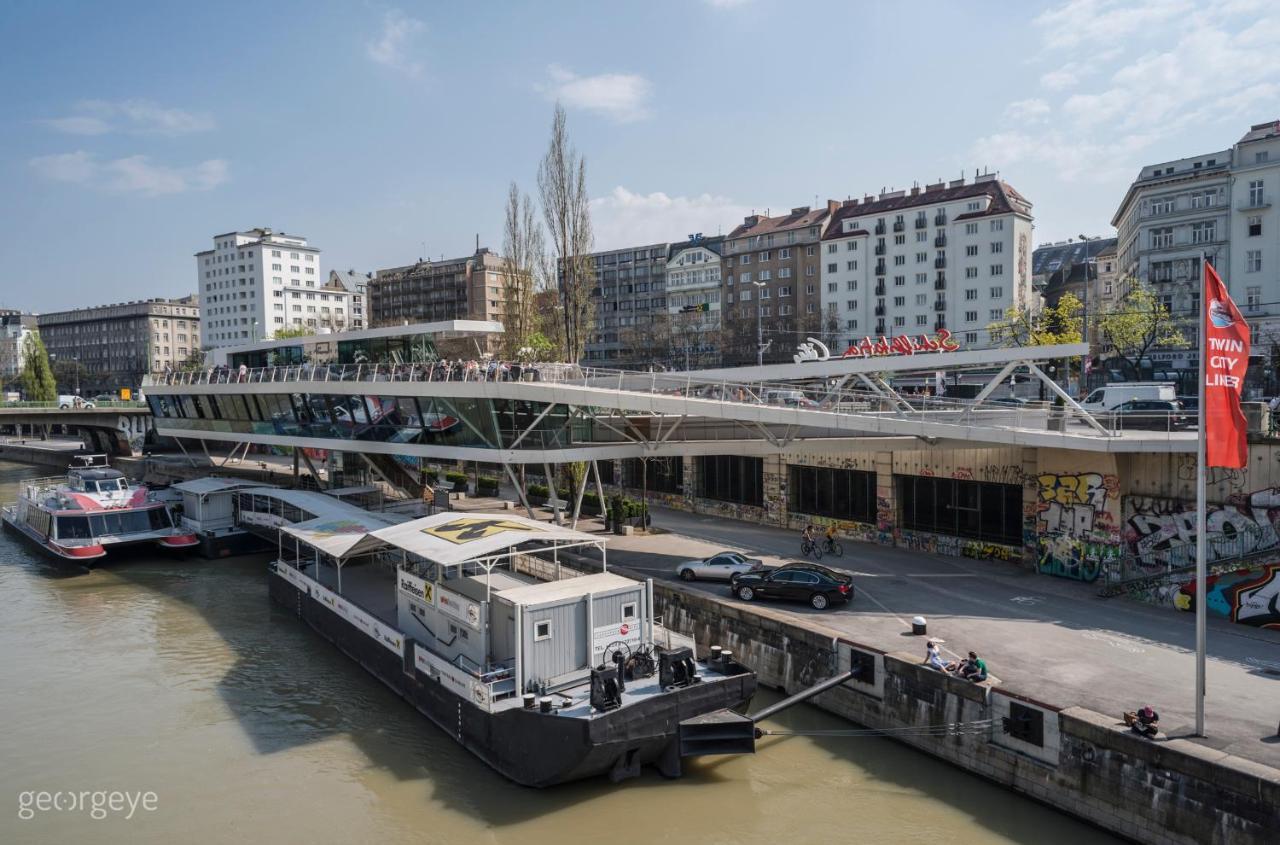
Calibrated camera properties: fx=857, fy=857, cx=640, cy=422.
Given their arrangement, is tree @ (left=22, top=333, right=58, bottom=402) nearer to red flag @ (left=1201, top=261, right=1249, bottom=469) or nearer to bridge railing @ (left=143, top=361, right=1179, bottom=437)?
bridge railing @ (left=143, top=361, right=1179, bottom=437)

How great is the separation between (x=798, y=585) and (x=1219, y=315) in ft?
38.3

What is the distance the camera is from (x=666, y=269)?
105250 mm

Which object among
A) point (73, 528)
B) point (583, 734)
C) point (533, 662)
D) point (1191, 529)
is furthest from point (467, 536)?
point (73, 528)

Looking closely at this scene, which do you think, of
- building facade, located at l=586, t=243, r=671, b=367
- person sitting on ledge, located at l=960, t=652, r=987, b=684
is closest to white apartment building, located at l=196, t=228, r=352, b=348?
building facade, located at l=586, t=243, r=671, b=367

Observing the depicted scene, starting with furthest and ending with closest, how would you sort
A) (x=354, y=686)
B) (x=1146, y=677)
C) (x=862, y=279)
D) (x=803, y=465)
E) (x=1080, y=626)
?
(x=862, y=279) < (x=803, y=465) < (x=354, y=686) < (x=1080, y=626) < (x=1146, y=677)

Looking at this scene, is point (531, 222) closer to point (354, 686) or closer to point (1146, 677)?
point (354, 686)

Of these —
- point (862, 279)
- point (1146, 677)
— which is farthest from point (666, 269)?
point (1146, 677)

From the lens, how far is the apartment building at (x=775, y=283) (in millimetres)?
84000

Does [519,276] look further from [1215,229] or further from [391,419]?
[1215,229]

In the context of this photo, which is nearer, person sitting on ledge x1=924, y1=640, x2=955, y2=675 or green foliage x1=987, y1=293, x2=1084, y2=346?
person sitting on ledge x1=924, y1=640, x2=955, y2=675

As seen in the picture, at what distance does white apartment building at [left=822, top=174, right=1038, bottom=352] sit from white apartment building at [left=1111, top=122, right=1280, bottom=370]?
9.99m

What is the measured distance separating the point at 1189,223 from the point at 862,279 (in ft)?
88.5

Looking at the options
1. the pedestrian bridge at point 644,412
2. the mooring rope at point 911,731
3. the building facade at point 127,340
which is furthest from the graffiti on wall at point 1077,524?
the building facade at point 127,340

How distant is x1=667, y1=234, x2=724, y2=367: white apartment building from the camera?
302 ft
